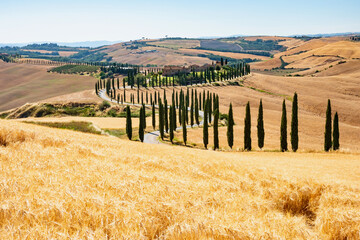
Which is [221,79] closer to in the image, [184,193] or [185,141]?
[185,141]

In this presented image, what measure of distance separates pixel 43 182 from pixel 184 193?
3.96 metres

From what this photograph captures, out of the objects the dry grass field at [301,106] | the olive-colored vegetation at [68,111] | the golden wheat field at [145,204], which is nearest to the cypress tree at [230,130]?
the dry grass field at [301,106]

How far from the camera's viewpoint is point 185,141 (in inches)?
2729

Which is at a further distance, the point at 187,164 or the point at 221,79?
the point at 221,79

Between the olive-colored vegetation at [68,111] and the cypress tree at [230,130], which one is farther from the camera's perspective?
the olive-colored vegetation at [68,111]

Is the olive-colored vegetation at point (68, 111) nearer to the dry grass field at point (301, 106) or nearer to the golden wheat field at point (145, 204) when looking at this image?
the dry grass field at point (301, 106)

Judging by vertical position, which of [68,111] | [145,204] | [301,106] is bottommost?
[301,106]

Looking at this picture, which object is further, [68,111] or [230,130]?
[68,111]

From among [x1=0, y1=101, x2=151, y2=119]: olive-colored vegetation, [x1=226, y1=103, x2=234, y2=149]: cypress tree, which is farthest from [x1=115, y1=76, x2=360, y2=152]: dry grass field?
[x1=0, y1=101, x2=151, y2=119]: olive-colored vegetation

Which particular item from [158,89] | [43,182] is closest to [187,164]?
[43,182]

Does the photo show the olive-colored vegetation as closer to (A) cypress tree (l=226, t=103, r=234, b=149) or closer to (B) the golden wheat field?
(A) cypress tree (l=226, t=103, r=234, b=149)

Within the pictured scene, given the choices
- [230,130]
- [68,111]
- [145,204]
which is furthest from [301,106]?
[145,204]

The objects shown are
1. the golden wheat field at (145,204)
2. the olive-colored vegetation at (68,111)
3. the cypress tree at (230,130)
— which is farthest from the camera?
the olive-colored vegetation at (68,111)

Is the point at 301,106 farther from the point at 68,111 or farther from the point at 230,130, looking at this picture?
the point at 68,111
